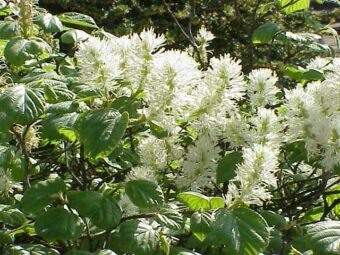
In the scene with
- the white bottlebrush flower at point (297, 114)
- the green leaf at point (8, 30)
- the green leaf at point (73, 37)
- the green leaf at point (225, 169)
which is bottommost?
the green leaf at point (225, 169)

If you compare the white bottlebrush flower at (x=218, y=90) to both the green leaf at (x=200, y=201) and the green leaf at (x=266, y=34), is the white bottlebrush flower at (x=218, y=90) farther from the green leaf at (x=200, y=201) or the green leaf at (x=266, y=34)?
the green leaf at (x=266, y=34)

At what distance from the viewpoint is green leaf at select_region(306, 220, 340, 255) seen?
1607 millimetres

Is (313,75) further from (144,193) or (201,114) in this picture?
(144,193)

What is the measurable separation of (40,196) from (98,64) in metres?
0.33

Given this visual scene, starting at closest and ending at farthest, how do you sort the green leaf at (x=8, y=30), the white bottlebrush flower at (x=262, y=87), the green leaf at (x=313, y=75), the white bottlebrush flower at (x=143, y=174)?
the white bottlebrush flower at (x=143, y=174) → the white bottlebrush flower at (x=262, y=87) → the green leaf at (x=8, y=30) → the green leaf at (x=313, y=75)

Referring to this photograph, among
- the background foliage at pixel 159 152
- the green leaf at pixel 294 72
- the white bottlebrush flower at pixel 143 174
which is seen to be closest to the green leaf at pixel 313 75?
the green leaf at pixel 294 72

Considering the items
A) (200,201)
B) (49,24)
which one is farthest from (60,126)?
(49,24)

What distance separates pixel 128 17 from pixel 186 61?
22.6 feet

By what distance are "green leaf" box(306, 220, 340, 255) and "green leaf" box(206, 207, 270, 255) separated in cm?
14

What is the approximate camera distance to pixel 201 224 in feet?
5.17

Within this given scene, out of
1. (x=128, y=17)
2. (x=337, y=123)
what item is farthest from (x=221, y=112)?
(x=128, y=17)

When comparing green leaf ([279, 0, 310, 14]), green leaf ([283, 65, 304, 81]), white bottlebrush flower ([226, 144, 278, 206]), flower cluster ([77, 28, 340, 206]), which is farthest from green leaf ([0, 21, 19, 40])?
green leaf ([279, 0, 310, 14])

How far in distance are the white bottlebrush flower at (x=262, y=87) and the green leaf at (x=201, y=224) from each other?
0.49 meters

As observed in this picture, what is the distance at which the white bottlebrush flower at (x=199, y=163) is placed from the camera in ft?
5.77
